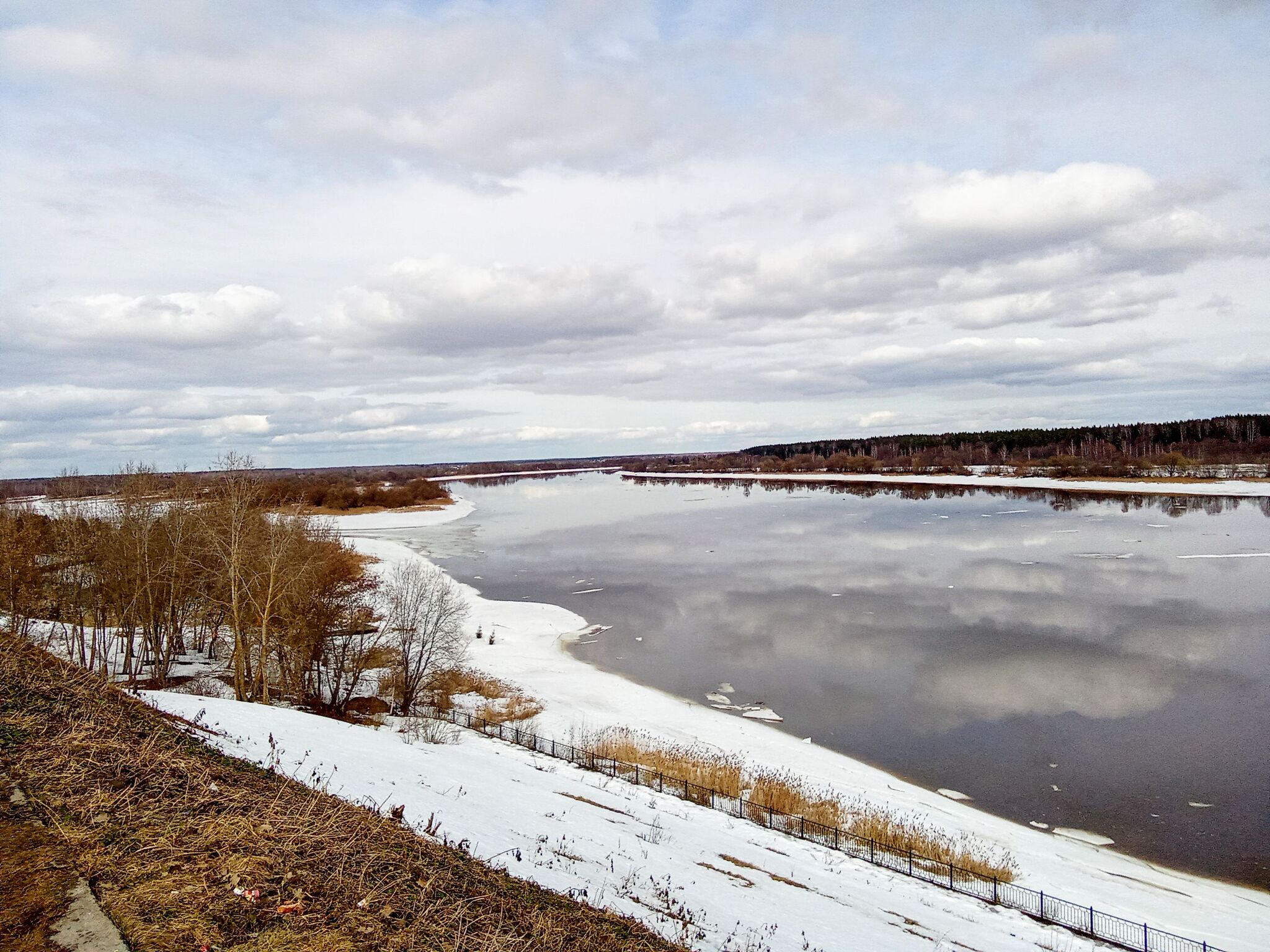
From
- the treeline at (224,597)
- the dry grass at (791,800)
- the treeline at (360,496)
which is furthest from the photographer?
the treeline at (360,496)

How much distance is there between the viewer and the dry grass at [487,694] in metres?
20.5

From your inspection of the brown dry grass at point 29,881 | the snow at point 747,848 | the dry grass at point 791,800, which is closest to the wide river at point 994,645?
the snow at point 747,848

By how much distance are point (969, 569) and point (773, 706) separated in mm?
25142

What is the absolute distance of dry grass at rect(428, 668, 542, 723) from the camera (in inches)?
806

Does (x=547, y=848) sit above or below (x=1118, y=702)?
above

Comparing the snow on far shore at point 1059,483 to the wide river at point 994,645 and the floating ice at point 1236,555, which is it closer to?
the wide river at point 994,645

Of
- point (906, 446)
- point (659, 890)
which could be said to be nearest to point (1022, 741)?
point (659, 890)

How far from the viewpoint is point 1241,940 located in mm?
10164

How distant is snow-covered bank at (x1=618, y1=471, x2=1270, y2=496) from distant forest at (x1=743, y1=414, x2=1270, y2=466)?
21652mm

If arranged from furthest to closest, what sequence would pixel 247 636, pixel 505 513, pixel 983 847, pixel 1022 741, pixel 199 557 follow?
1. pixel 505 513
2. pixel 199 557
3. pixel 247 636
4. pixel 1022 741
5. pixel 983 847

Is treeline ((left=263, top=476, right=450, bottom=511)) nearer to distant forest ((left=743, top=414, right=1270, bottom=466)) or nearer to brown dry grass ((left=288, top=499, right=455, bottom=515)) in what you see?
brown dry grass ((left=288, top=499, right=455, bottom=515))

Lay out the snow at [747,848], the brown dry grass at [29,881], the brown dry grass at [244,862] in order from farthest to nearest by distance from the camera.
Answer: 1. the snow at [747,848]
2. the brown dry grass at [244,862]
3. the brown dry grass at [29,881]

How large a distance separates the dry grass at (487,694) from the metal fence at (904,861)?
5.54 ft

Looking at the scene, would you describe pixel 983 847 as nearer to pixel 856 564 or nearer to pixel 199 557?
pixel 199 557
